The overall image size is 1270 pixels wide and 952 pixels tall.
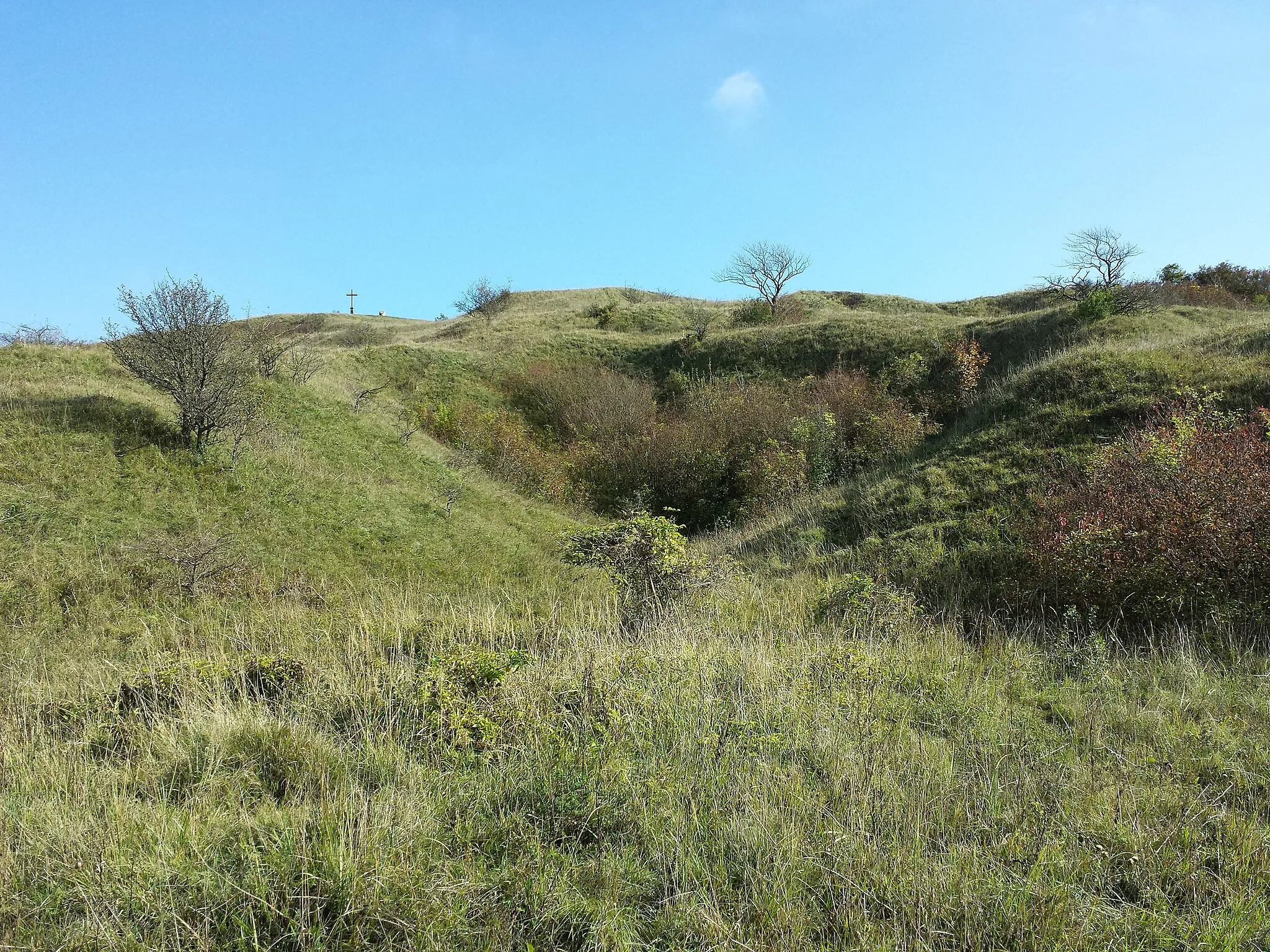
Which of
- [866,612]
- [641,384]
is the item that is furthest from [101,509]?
[641,384]

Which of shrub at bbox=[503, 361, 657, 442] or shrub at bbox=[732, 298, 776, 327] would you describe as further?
shrub at bbox=[732, 298, 776, 327]

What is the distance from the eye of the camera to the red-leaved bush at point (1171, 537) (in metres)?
8.14

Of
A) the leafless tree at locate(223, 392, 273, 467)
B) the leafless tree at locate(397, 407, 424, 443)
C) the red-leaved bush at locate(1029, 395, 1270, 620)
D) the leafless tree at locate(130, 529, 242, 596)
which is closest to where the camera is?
the red-leaved bush at locate(1029, 395, 1270, 620)

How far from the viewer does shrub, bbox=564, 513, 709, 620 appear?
9.41 m

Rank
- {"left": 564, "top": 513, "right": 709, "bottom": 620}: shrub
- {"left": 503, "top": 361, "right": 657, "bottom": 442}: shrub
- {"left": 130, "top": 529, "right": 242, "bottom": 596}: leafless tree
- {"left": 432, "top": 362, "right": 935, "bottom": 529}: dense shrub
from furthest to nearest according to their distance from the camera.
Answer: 1. {"left": 503, "top": 361, "right": 657, "bottom": 442}: shrub
2. {"left": 432, "top": 362, "right": 935, "bottom": 529}: dense shrub
3. {"left": 130, "top": 529, "right": 242, "bottom": 596}: leafless tree
4. {"left": 564, "top": 513, "right": 709, "bottom": 620}: shrub

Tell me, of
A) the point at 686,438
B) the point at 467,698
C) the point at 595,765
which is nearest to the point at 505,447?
the point at 686,438

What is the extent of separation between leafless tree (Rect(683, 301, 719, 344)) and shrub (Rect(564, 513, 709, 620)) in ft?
79.6

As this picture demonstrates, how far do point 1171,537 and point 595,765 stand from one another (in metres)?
8.26

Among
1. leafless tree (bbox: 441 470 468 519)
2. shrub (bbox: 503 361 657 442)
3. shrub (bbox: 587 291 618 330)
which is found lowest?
leafless tree (bbox: 441 470 468 519)

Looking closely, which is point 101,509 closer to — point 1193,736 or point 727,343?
point 1193,736

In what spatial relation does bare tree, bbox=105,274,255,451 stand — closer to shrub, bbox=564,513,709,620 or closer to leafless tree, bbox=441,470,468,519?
leafless tree, bbox=441,470,468,519

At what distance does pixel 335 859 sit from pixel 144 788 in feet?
6.32

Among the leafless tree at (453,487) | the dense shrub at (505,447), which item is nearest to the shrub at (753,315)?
the dense shrub at (505,447)

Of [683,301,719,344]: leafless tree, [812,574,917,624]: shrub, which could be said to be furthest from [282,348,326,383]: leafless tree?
[812,574,917,624]: shrub
